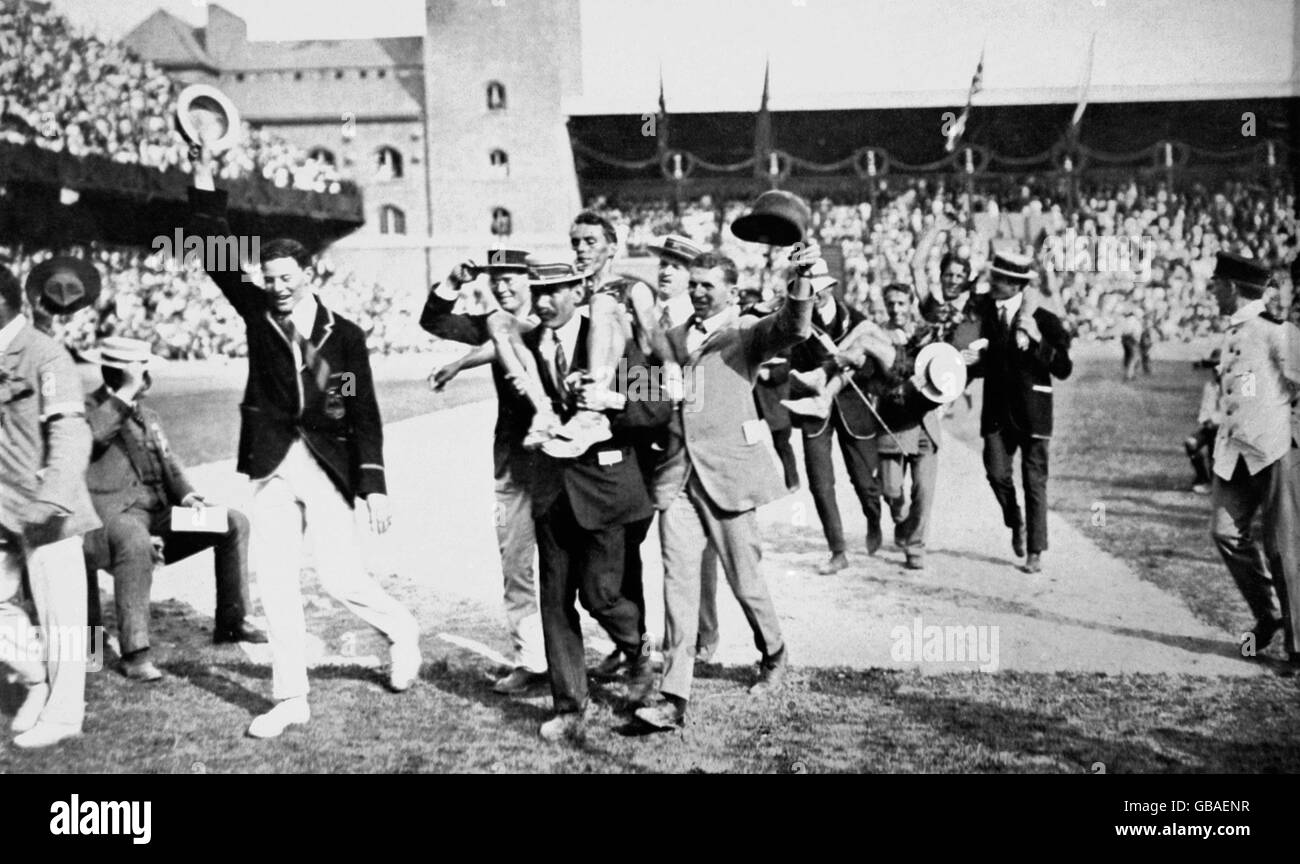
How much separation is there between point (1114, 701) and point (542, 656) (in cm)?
212

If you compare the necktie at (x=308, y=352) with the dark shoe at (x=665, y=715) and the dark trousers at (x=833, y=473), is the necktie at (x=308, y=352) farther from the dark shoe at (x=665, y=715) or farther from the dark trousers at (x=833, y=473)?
the dark trousers at (x=833, y=473)

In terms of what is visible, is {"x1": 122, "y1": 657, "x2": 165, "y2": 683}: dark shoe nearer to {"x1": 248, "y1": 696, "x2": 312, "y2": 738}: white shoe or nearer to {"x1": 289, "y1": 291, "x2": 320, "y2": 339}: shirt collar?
{"x1": 248, "y1": 696, "x2": 312, "y2": 738}: white shoe

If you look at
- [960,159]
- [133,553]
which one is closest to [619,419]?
[133,553]

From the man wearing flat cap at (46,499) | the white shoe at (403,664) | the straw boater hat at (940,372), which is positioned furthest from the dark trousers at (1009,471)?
the man wearing flat cap at (46,499)

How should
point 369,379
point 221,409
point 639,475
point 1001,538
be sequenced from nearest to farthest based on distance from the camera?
point 639,475 < point 369,379 < point 221,409 < point 1001,538

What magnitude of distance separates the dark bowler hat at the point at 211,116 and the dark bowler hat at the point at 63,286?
2.32 feet

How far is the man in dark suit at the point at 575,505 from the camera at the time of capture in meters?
3.93

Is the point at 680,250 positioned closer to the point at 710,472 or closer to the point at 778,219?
the point at 778,219

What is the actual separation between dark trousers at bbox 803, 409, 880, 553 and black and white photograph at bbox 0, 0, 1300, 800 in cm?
2

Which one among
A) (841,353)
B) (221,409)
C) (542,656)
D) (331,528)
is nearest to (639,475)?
(542,656)

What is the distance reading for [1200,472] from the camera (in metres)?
5.45

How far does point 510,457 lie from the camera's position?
14.4ft
